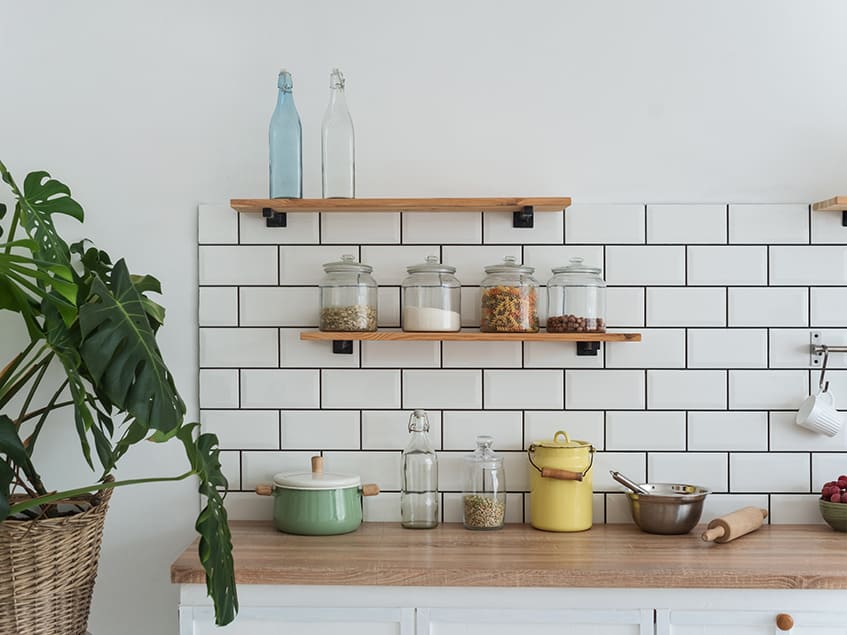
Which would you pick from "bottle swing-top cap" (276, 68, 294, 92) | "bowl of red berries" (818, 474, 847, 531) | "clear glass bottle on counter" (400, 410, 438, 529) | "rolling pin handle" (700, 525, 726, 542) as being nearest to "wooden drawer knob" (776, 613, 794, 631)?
"rolling pin handle" (700, 525, 726, 542)

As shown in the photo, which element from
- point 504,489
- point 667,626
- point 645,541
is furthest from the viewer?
point 504,489

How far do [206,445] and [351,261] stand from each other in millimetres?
609

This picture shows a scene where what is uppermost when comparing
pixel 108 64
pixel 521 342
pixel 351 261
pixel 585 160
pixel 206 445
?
pixel 108 64

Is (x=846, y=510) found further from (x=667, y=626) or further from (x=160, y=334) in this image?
(x=160, y=334)

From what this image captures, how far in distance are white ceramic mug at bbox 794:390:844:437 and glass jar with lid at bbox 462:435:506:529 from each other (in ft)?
2.59

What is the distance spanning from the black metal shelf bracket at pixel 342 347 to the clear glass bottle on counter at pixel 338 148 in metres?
0.38

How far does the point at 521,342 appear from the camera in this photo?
95.8 inches

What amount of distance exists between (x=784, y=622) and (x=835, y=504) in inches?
19.0

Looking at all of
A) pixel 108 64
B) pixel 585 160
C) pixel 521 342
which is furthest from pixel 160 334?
pixel 585 160

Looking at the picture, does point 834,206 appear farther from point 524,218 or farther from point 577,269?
point 524,218

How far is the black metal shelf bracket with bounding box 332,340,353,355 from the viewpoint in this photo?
7.86ft

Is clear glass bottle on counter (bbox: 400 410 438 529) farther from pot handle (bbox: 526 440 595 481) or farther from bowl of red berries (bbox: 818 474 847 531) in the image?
bowl of red berries (bbox: 818 474 847 531)

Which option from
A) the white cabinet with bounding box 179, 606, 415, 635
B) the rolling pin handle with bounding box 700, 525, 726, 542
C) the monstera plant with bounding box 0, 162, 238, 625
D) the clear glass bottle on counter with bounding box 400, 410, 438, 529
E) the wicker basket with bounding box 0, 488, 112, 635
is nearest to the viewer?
the monstera plant with bounding box 0, 162, 238, 625

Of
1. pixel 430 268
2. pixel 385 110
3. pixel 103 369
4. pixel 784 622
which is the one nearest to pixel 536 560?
pixel 784 622
